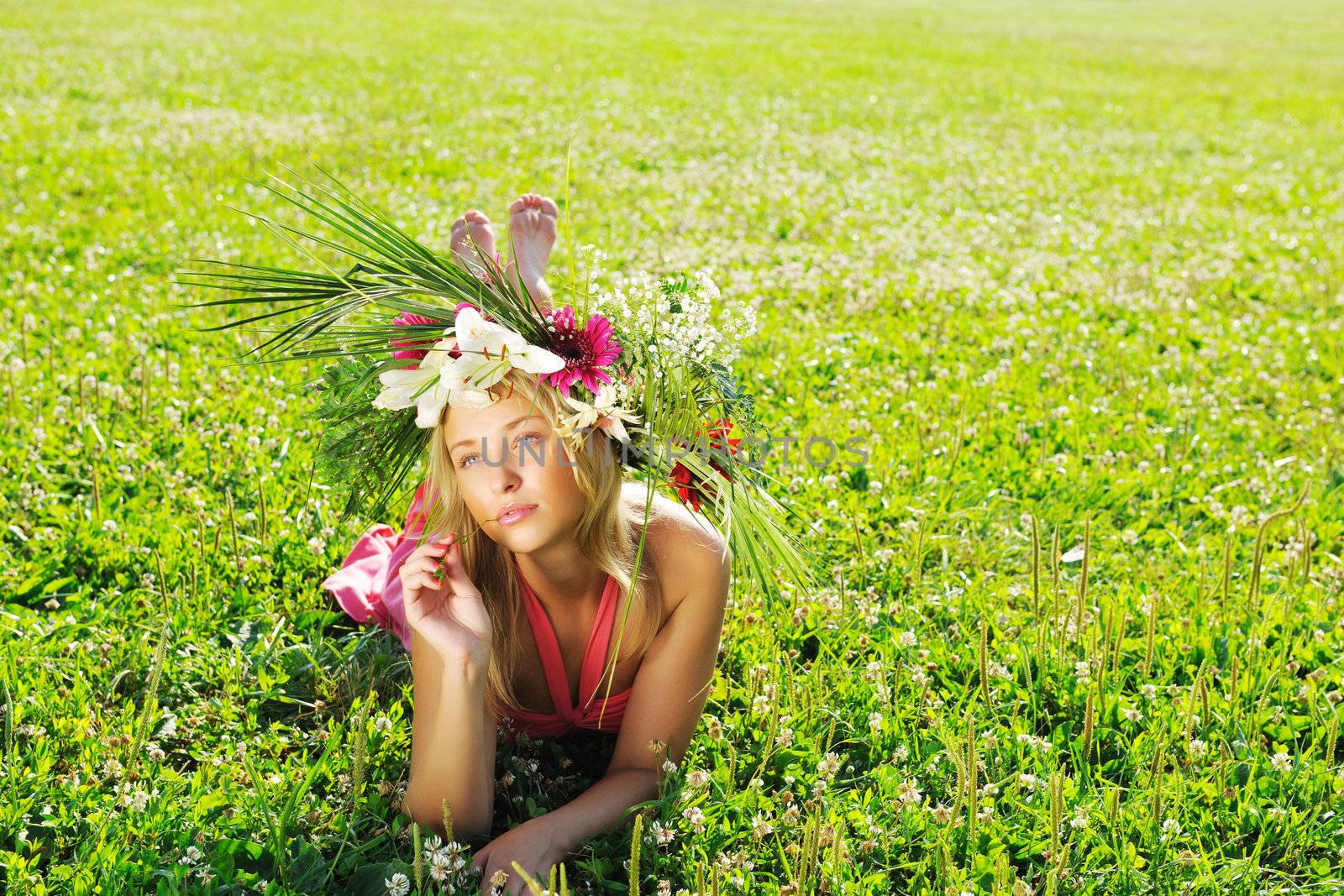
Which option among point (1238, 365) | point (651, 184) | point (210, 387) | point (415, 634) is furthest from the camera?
point (651, 184)

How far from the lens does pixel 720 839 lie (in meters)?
3.28

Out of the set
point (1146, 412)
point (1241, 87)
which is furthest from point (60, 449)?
point (1241, 87)

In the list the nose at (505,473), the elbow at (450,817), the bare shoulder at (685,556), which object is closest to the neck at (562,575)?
the bare shoulder at (685,556)

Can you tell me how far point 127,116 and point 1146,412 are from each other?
11.8 m

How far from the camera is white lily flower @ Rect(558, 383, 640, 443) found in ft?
9.42

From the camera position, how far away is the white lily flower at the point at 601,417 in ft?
9.42

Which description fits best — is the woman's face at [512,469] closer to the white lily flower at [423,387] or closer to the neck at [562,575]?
the white lily flower at [423,387]

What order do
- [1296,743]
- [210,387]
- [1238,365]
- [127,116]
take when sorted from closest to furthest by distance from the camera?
[1296,743] → [210,387] → [1238,365] → [127,116]

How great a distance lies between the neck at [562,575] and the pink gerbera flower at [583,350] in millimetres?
549

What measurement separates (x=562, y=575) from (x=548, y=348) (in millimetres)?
717

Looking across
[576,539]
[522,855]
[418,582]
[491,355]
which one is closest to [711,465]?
[576,539]

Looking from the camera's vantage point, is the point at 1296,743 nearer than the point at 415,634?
No

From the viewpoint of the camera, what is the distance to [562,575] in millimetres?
3422

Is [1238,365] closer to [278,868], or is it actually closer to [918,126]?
[278,868]
